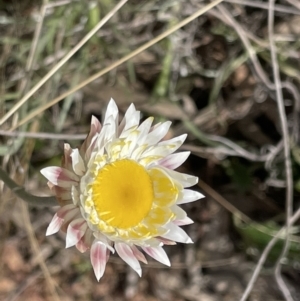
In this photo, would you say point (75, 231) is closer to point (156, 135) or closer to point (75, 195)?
point (75, 195)

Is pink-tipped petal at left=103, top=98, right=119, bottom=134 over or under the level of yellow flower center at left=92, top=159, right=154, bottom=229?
over

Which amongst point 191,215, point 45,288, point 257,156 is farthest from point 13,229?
point 257,156

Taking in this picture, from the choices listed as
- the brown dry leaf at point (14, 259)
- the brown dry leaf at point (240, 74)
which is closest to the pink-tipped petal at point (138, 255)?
the brown dry leaf at point (14, 259)

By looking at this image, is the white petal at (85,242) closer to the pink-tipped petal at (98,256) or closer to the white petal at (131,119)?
the pink-tipped petal at (98,256)

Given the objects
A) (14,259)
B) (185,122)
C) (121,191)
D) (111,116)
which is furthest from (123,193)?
(14,259)

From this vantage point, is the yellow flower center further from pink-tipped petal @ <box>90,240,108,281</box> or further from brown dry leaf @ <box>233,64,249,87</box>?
brown dry leaf @ <box>233,64,249,87</box>

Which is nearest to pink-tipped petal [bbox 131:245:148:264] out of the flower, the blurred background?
the flower
